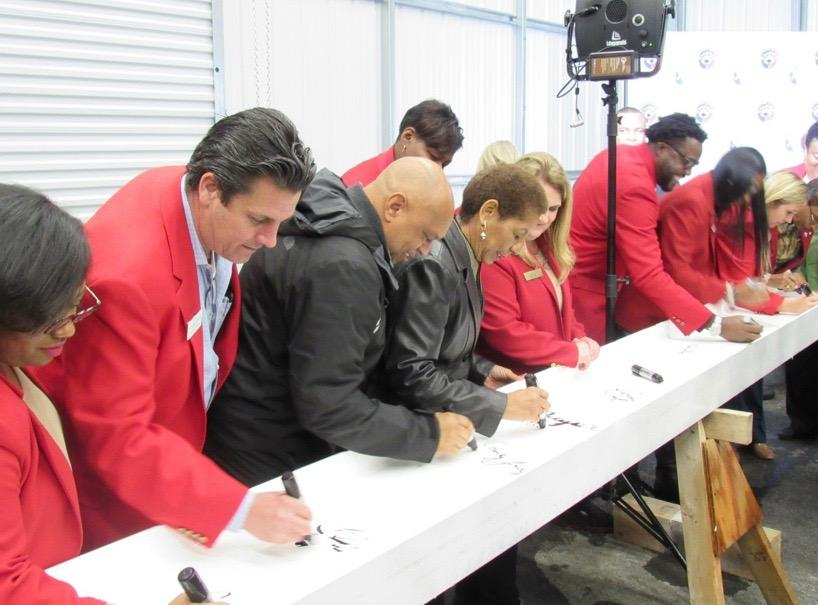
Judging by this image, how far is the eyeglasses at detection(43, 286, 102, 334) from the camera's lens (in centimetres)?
93

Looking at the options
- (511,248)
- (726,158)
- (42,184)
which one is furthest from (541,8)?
(511,248)

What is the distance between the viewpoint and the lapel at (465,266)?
1.66m

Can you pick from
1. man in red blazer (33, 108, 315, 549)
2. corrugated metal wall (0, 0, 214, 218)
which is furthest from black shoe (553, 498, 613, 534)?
corrugated metal wall (0, 0, 214, 218)

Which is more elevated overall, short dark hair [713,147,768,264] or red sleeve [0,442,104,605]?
short dark hair [713,147,768,264]

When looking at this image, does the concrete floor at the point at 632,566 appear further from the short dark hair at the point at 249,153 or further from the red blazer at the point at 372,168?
the short dark hair at the point at 249,153

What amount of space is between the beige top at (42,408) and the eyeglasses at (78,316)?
0.11 m

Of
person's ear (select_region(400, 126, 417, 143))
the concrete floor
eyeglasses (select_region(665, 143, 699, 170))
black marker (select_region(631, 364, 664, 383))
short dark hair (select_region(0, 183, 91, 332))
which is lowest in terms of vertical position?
the concrete floor

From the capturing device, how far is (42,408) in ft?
3.41

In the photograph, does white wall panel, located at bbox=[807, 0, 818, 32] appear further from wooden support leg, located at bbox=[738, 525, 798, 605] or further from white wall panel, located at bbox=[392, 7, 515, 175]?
wooden support leg, located at bbox=[738, 525, 798, 605]

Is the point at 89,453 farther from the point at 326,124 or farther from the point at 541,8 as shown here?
the point at 541,8

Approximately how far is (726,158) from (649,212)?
0.35 metres

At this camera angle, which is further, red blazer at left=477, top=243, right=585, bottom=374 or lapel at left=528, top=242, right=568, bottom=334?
lapel at left=528, top=242, right=568, bottom=334

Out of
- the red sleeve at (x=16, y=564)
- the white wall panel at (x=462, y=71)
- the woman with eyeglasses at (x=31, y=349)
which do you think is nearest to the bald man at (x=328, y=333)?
the woman with eyeglasses at (x=31, y=349)

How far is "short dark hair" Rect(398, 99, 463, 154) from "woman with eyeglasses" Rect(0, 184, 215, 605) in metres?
1.89
